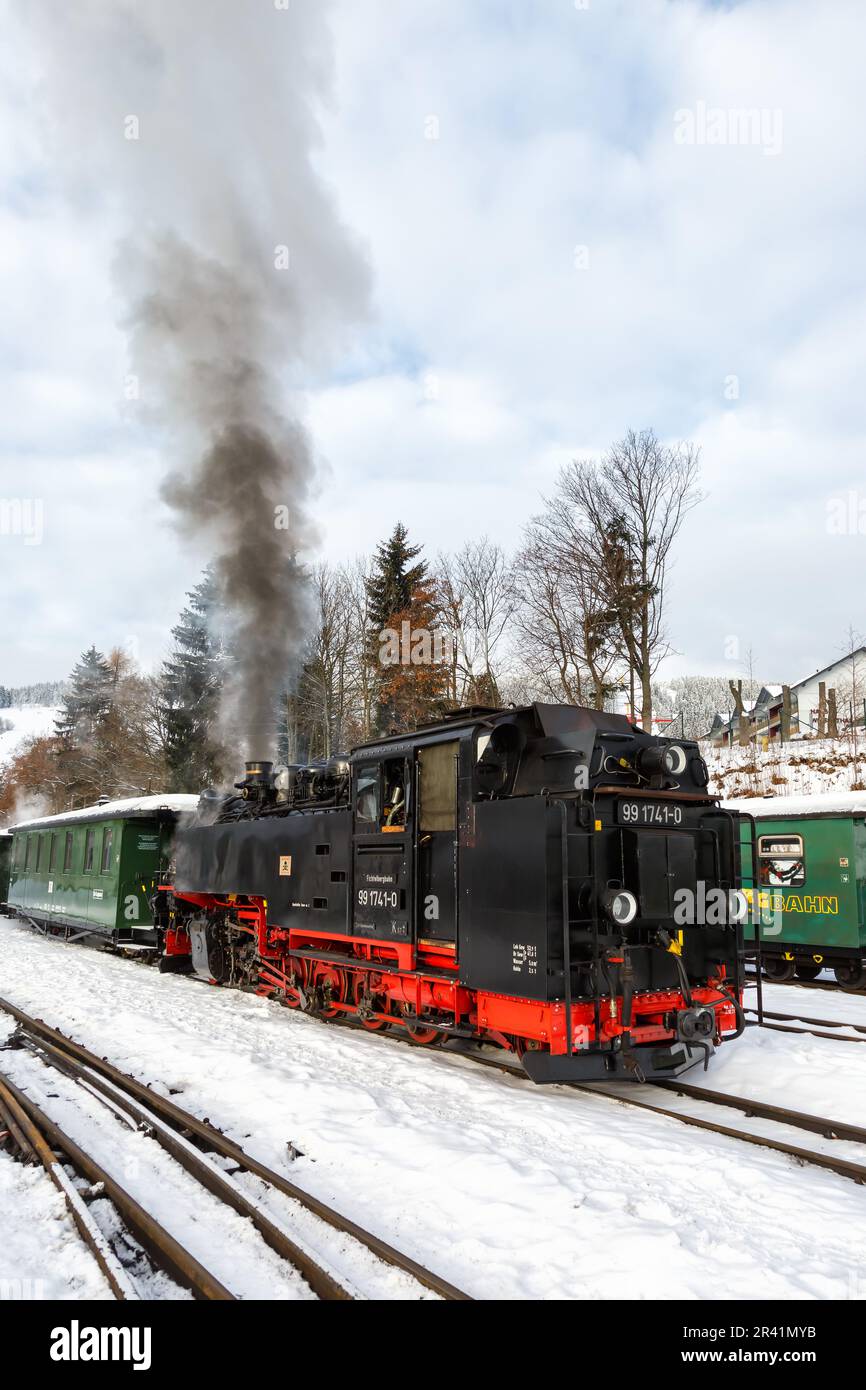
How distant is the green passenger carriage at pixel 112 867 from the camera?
1525cm

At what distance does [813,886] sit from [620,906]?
8.36 m

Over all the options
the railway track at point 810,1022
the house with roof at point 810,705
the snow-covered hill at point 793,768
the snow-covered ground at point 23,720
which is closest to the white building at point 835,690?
the house with roof at point 810,705

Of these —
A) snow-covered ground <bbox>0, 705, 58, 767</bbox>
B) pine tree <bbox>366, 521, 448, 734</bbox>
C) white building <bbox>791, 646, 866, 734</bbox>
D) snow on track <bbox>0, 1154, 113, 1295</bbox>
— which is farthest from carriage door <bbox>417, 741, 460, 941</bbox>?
snow-covered ground <bbox>0, 705, 58, 767</bbox>

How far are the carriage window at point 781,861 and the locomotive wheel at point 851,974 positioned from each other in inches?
51.7

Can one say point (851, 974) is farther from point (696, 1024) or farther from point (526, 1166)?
point (526, 1166)

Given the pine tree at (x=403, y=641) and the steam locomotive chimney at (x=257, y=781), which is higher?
the pine tree at (x=403, y=641)

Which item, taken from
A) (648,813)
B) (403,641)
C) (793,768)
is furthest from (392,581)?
(648,813)

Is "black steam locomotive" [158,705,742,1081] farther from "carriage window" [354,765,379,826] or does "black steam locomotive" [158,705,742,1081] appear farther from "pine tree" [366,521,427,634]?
"pine tree" [366,521,427,634]

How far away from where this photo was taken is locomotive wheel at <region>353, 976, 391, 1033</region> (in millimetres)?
8165

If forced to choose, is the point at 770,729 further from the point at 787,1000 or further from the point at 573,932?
the point at 573,932

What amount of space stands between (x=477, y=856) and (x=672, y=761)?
179 centimetres

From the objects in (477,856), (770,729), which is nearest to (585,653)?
(477,856)

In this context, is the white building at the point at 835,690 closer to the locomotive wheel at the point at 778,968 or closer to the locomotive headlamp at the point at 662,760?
the locomotive wheel at the point at 778,968
